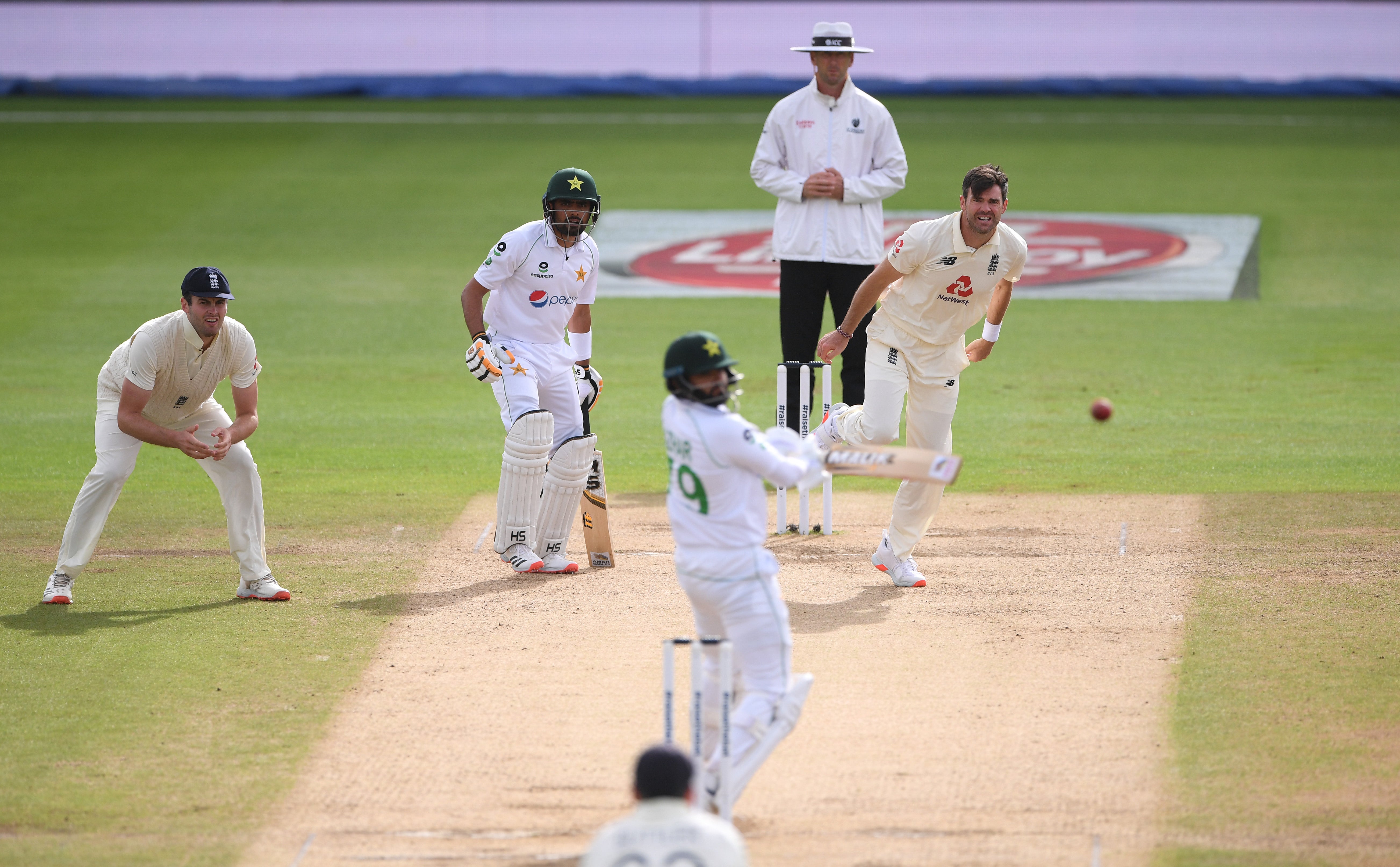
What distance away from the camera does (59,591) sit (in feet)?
25.3

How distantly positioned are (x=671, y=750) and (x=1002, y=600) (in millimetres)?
4044

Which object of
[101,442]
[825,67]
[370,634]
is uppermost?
Answer: [825,67]

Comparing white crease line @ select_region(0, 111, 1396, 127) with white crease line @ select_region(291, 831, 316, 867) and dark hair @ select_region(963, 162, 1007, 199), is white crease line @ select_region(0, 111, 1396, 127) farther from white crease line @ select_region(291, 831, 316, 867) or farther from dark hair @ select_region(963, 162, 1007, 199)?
white crease line @ select_region(291, 831, 316, 867)

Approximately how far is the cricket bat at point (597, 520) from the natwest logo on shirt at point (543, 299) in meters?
0.86

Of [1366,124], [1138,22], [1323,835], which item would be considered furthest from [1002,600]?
[1138,22]

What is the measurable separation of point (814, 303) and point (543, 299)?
2.25m

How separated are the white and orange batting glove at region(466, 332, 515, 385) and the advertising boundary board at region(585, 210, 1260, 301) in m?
7.59

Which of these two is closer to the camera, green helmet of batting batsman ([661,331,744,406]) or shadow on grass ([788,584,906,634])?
green helmet of batting batsman ([661,331,744,406])

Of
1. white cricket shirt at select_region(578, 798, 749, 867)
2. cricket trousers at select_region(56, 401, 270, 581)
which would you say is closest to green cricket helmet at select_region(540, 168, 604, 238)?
cricket trousers at select_region(56, 401, 270, 581)

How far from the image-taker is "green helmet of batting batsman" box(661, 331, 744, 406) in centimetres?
526

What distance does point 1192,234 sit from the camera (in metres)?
17.8

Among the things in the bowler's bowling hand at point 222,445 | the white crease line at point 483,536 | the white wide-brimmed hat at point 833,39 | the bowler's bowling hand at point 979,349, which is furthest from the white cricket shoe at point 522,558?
the white wide-brimmed hat at point 833,39

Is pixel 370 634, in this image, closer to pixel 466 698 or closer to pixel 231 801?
pixel 466 698

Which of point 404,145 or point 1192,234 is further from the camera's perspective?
point 404,145
